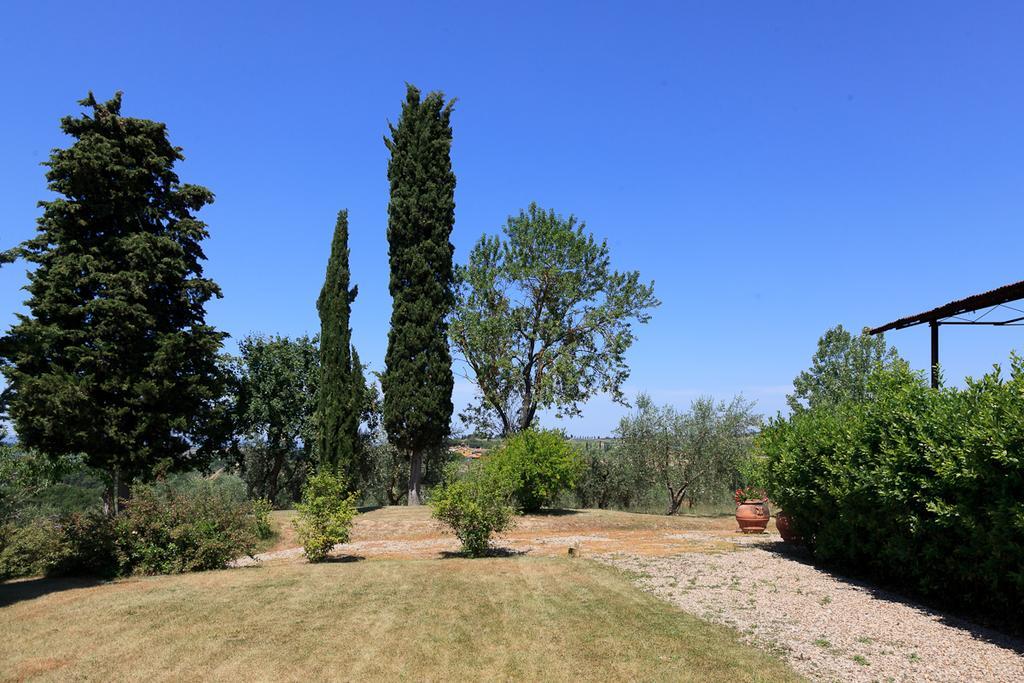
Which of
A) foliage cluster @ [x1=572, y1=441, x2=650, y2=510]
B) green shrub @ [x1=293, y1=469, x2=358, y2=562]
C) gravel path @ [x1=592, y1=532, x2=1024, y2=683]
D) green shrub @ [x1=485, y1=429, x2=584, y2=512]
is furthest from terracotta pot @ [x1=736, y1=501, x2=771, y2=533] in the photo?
foliage cluster @ [x1=572, y1=441, x2=650, y2=510]

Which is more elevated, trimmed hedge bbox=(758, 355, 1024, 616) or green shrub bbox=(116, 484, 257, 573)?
trimmed hedge bbox=(758, 355, 1024, 616)

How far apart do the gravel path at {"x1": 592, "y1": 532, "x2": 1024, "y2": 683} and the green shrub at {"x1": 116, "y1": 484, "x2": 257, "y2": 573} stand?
8263 mm

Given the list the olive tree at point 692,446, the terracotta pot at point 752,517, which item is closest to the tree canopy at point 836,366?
the olive tree at point 692,446

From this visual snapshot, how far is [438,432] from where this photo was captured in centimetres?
2483

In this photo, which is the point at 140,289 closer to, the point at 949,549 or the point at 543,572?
the point at 543,572

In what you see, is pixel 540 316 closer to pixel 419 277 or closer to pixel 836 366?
pixel 419 277

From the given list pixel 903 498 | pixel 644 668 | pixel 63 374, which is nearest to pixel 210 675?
pixel 644 668

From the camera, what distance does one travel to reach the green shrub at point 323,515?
12930 mm

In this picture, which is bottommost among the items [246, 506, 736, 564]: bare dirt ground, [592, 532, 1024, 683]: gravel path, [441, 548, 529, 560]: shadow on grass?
[246, 506, 736, 564]: bare dirt ground

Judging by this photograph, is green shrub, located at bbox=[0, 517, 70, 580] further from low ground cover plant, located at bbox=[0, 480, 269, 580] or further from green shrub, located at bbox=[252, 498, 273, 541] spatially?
green shrub, located at bbox=[252, 498, 273, 541]

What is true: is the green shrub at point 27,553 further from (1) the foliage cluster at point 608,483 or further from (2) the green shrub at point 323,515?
(1) the foliage cluster at point 608,483

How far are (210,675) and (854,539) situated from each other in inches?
363

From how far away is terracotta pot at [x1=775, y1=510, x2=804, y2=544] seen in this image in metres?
12.6

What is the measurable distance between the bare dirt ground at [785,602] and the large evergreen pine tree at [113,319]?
6.10 meters
